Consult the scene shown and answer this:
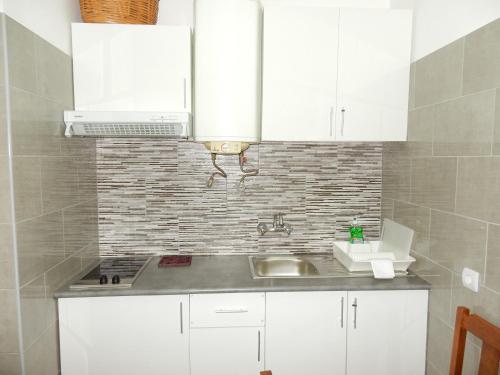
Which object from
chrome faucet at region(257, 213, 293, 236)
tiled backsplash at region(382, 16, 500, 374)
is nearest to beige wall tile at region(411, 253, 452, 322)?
tiled backsplash at region(382, 16, 500, 374)

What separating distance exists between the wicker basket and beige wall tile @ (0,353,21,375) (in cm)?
172

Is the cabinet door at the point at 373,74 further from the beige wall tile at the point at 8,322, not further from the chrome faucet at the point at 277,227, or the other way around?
the beige wall tile at the point at 8,322

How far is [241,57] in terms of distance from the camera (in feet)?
5.93

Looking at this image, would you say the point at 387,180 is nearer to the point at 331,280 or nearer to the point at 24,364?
the point at 331,280

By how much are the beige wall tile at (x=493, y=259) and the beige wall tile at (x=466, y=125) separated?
33 centimetres

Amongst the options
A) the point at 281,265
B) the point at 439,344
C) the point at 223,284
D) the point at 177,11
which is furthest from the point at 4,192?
the point at 439,344

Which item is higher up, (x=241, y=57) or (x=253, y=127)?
(x=241, y=57)

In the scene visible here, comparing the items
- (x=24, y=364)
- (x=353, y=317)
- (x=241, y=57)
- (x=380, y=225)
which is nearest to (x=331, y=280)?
(x=353, y=317)

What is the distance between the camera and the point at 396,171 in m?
2.13

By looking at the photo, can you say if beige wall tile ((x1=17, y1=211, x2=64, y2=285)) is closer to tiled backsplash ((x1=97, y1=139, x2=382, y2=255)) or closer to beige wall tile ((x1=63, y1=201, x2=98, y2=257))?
beige wall tile ((x1=63, y1=201, x2=98, y2=257))

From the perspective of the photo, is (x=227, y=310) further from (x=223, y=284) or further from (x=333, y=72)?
(x=333, y=72)

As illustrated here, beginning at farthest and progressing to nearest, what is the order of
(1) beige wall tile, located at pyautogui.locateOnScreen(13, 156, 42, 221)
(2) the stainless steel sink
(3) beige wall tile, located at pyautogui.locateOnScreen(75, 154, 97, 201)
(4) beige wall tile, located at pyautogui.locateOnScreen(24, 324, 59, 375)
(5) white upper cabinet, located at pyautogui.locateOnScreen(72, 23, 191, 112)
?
1. (2) the stainless steel sink
2. (3) beige wall tile, located at pyautogui.locateOnScreen(75, 154, 97, 201)
3. (5) white upper cabinet, located at pyautogui.locateOnScreen(72, 23, 191, 112)
4. (4) beige wall tile, located at pyautogui.locateOnScreen(24, 324, 59, 375)
5. (1) beige wall tile, located at pyautogui.locateOnScreen(13, 156, 42, 221)

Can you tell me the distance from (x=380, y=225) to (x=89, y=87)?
211 centimetres

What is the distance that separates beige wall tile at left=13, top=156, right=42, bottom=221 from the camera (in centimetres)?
136
